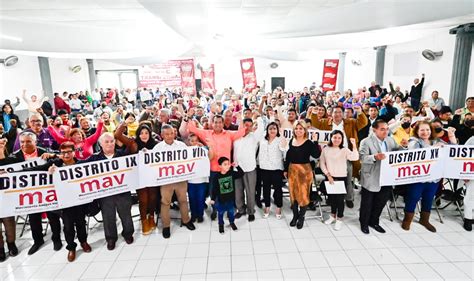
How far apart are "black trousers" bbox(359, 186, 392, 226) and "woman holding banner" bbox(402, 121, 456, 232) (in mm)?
354

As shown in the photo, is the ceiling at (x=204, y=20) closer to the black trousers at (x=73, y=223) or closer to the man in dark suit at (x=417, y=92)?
the man in dark suit at (x=417, y=92)

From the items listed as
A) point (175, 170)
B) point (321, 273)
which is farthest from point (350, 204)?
point (175, 170)

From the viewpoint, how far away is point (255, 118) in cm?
546

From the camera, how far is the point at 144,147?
4.06 meters

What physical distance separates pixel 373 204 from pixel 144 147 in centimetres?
334

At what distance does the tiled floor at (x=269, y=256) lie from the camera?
3.27 m

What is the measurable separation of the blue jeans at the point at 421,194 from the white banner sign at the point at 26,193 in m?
4.73

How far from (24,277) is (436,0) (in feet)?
24.3

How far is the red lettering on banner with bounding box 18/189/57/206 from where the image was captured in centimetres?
346

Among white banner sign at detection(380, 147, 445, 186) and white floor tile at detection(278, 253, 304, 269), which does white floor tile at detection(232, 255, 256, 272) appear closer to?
white floor tile at detection(278, 253, 304, 269)

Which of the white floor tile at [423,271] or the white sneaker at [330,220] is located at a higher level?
the white sneaker at [330,220]

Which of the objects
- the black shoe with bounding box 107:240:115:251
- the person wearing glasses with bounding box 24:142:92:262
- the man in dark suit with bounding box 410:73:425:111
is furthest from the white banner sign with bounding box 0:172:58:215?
the man in dark suit with bounding box 410:73:425:111

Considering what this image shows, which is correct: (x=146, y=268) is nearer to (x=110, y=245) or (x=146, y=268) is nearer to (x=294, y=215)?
(x=110, y=245)

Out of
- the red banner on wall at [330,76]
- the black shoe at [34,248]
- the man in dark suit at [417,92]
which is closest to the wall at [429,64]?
the man in dark suit at [417,92]
